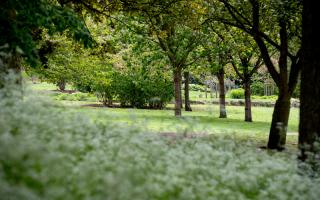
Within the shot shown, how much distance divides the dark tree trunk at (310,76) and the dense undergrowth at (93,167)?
137 inches

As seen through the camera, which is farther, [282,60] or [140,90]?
[140,90]

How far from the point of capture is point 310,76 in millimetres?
11477

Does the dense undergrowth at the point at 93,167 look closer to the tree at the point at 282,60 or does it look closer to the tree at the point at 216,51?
the tree at the point at 282,60

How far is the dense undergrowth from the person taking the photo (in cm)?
414

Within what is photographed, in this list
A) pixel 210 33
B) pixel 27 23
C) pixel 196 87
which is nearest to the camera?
pixel 27 23

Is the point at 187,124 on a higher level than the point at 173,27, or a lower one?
lower

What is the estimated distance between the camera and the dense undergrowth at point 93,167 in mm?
4141

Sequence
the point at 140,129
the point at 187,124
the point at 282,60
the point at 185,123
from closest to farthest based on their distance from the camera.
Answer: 1. the point at 140,129
2. the point at 187,124
3. the point at 282,60
4. the point at 185,123

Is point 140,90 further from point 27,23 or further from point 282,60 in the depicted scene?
point 27,23

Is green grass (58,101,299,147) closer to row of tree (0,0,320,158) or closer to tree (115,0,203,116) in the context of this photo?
row of tree (0,0,320,158)

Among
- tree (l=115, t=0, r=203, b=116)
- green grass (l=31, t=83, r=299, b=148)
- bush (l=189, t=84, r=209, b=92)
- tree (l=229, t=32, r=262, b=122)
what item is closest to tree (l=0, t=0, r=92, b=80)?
green grass (l=31, t=83, r=299, b=148)

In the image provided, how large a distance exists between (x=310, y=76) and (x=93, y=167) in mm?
7959

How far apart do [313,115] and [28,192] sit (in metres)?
9.50

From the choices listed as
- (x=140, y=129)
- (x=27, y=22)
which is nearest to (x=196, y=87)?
(x=27, y=22)
